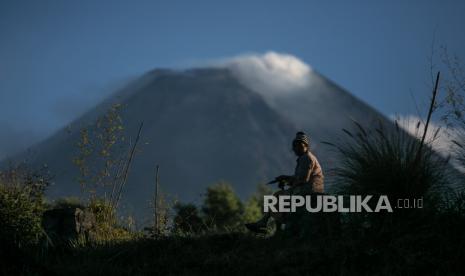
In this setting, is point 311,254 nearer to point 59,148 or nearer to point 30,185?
point 30,185

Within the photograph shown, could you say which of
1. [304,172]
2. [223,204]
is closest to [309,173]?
[304,172]

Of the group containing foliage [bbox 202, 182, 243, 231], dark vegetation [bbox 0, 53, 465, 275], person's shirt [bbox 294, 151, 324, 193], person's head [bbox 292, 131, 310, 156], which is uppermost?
foliage [bbox 202, 182, 243, 231]

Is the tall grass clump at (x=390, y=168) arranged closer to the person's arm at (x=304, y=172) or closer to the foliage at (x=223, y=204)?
the person's arm at (x=304, y=172)

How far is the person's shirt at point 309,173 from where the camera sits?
744 centimetres

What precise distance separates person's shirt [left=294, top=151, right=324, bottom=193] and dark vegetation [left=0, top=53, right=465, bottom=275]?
1.40 feet

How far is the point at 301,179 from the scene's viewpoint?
24.4ft

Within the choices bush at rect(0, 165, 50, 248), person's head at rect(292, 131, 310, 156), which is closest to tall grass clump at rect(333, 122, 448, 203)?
person's head at rect(292, 131, 310, 156)

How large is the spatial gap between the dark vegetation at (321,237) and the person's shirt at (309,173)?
1.40 ft

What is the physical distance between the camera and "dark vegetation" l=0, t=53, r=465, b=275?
575 centimetres

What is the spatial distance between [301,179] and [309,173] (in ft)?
0.42

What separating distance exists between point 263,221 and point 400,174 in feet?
6.27

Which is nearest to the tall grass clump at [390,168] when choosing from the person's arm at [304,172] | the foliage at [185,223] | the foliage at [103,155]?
the person's arm at [304,172]

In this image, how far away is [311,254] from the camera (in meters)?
6.15

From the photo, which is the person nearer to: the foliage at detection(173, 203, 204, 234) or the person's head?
the person's head
